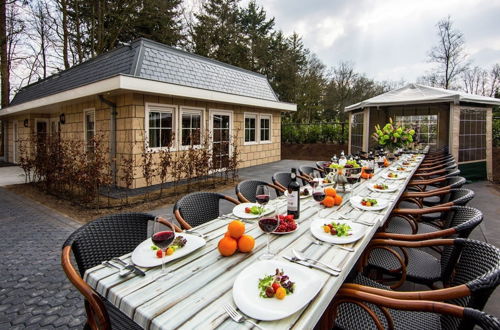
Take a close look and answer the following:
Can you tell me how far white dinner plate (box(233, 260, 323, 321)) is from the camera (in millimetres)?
854

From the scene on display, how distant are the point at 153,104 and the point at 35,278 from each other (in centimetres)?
454

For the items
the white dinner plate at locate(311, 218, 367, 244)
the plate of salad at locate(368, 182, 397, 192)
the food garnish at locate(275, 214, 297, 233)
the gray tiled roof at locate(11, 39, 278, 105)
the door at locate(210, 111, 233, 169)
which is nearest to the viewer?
the white dinner plate at locate(311, 218, 367, 244)

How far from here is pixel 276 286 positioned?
94cm

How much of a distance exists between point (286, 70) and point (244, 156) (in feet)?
41.3

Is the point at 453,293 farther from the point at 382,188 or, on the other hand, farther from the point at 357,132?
the point at 357,132

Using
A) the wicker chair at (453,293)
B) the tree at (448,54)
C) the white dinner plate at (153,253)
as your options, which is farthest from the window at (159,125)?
the tree at (448,54)

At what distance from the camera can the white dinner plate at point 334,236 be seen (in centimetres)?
140

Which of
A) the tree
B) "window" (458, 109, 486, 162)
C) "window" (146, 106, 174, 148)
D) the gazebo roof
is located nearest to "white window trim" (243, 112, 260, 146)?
"window" (146, 106, 174, 148)

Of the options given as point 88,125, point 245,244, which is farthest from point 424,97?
point 88,125

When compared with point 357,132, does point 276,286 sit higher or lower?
lower

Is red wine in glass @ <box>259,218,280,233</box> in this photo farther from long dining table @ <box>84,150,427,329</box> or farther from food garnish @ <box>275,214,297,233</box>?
food garnish @ <box>275,214,297,233</box>

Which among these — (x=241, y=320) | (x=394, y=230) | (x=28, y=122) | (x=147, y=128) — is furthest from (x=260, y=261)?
(x=28, y=122)

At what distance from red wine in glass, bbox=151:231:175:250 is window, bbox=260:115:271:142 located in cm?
907

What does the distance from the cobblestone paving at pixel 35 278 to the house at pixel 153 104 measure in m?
2.11
